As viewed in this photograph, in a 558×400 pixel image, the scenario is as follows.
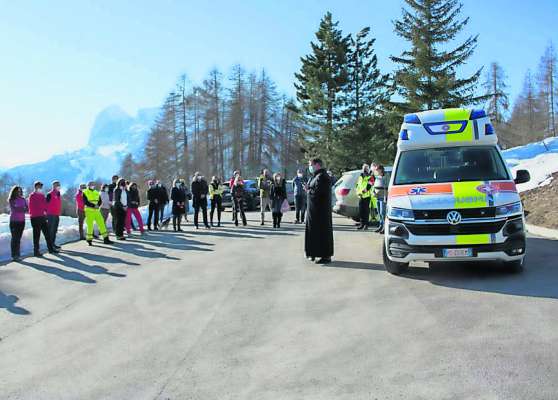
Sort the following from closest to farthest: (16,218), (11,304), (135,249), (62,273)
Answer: (11,304)
(62,273)
(16,218)
(135,249)

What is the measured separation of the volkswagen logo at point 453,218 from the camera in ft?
24.1

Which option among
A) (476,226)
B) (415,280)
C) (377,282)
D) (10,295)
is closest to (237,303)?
(377,282)

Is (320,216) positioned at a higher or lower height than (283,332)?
higher

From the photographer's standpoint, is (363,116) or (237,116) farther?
(237,116)

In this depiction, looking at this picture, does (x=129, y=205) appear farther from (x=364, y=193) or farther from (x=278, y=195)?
(x=364, y=193)

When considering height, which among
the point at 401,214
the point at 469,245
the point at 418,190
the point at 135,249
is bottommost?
the point at 135,249

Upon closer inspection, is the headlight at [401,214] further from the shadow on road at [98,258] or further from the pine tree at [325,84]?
the pine tree at [325,84]

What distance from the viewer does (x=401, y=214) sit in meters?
7.75

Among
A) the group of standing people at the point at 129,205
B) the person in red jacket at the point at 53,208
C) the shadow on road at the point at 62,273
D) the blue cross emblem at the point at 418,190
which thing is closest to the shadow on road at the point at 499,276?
the blue cross emblem at the point at 418,190

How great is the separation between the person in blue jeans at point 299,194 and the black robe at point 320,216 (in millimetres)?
7982

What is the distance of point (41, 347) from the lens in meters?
5.72

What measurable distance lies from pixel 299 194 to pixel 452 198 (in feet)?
36.9

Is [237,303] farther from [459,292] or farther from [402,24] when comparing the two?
[402,24]

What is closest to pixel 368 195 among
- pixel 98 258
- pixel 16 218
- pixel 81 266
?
pixel 98 258
